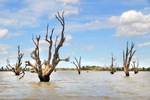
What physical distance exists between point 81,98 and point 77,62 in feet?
192

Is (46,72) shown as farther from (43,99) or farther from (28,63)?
(43,99)

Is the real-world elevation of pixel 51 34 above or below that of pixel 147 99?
above

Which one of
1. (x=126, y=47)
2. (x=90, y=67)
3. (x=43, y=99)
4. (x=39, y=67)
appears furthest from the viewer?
(x=90, y=67)

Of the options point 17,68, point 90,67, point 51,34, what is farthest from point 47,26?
point 90,67

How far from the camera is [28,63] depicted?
36406 millimetres

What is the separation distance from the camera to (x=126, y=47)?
59.7 m

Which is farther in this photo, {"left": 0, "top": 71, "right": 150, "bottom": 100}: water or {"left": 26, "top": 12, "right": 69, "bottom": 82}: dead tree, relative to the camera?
{"left": 26, "top": 12, "right": 69, "bottom": 82}: dead tree

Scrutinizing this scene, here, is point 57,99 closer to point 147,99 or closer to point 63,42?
point 147,99

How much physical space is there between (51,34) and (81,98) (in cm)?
1993

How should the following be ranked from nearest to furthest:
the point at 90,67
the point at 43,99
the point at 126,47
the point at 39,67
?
1. the point at 43,99
2. the point at 39,67
3. the point at 126,47
4. the point at 90,67

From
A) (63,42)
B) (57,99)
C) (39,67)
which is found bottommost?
(57,99)

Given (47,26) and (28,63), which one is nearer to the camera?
(28,63)

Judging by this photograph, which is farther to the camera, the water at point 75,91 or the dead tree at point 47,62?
the dead tree at point 47,62

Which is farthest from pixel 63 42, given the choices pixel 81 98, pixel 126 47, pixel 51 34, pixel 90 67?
pixel 90 67
